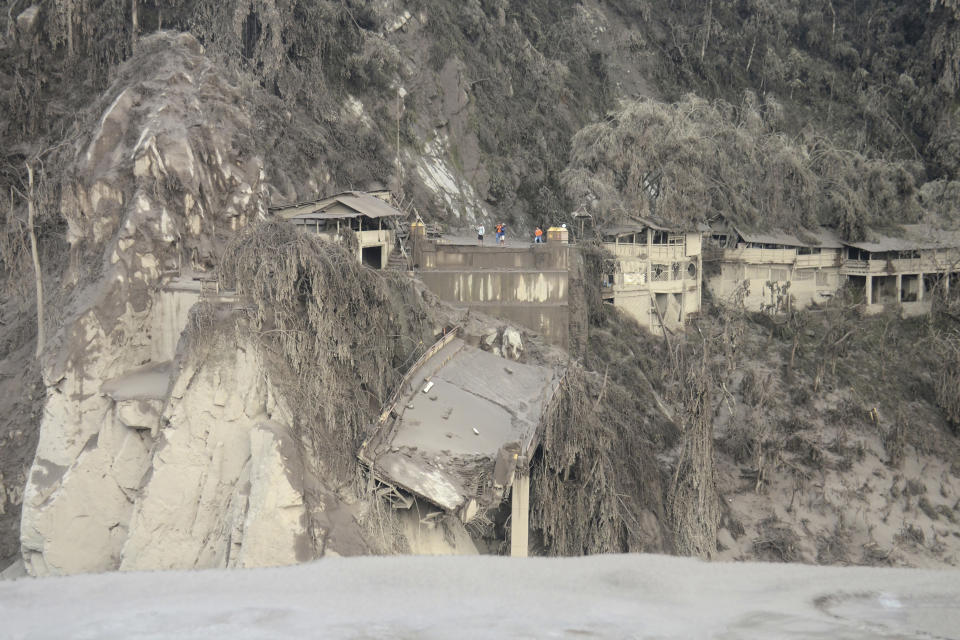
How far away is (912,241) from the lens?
4362 cm

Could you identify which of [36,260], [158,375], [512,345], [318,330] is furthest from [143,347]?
[512,345]

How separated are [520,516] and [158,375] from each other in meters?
7.91

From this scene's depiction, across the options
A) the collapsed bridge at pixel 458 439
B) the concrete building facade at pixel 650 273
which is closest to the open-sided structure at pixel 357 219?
the collapsed bridge at pixel 458 439

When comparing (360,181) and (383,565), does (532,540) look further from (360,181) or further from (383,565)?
(360,181)

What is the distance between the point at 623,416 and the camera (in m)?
27.5

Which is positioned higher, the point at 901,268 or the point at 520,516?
the point at 901,268

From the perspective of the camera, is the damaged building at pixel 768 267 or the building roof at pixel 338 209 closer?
the building roof at pixel 338 209

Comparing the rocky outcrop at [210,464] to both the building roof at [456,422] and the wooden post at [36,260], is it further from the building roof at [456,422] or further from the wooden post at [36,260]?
the wooden post at [36,260]

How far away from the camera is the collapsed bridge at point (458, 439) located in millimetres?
17094

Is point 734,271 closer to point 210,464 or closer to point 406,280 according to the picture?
point 406,280

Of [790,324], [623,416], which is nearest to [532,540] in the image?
[623,416]

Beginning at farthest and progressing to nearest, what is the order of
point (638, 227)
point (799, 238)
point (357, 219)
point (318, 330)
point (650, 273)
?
1. point (799, 238)
2. point (650, 273)
3. point (638, 227)
4. point (357, 219)
5. point (318, 330)

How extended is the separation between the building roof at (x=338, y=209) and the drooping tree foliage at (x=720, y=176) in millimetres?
13048

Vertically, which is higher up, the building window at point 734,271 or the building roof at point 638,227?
the building roof at point 638,227
